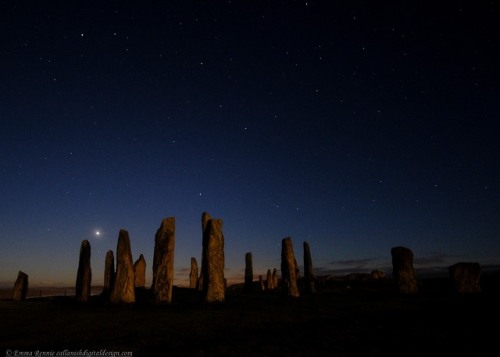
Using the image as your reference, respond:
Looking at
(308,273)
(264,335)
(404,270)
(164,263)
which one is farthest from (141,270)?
(264,335)

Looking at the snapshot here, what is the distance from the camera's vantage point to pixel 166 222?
18.4 meters

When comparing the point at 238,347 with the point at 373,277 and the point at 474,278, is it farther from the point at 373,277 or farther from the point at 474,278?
the point at 373,277

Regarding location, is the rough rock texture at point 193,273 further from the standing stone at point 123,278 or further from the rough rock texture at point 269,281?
the standing stone at point 123,278

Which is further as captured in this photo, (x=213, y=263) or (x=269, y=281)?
(x=269, y=281)

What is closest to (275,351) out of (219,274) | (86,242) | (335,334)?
(335,334)

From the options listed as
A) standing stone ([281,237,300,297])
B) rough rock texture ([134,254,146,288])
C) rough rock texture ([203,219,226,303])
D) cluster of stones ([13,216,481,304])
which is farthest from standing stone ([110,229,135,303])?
standing stone ([281,237,300,297])

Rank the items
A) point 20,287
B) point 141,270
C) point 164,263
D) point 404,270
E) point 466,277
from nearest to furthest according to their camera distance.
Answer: point 164,263 → point 466,277 → point 404,270 → point 20,287 → point 141,270

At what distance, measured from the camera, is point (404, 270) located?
22.1 m

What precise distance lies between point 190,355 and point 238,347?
1089 mm

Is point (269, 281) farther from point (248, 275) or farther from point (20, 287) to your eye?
point (20, 287)

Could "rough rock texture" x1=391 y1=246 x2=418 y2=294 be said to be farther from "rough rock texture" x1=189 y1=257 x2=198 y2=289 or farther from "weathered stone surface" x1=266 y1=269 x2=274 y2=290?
"weathered stone surface" x1=266 y1=269 x2=274 y2=290

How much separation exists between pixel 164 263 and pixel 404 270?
50.1 ft

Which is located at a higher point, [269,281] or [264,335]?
[264,335]

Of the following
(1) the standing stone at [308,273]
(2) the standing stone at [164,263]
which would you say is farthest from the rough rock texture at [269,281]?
(2) the standing stone at [164,263]
